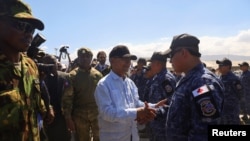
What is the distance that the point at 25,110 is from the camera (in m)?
2.75

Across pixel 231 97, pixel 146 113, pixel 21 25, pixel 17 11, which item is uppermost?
pixel 17 11

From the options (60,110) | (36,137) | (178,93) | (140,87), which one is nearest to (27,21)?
(36,137)

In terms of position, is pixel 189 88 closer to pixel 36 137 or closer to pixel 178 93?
pixel 178 93

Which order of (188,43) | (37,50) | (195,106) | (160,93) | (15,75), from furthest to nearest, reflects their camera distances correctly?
(160,93)
(37,50)
(188,43)
(195,106)
(15,75)

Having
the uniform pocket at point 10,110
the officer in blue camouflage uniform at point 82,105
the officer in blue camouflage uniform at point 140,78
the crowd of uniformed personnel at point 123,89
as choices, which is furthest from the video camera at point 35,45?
the officer in blue camouflage uniform at point 140,78

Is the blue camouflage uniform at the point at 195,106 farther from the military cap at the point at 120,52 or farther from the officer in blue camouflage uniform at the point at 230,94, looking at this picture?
the officer in blue camouflage uniform at the point at 230,94

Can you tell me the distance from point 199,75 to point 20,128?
6.01ft

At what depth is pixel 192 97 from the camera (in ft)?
10.2

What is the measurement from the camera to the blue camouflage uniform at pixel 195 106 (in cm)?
301

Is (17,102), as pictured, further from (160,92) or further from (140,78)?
(140,78)

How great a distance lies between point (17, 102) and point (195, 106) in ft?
5.49

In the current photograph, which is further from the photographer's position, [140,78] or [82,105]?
[140,78]

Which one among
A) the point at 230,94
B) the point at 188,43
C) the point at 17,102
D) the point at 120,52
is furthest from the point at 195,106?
the point at 230,94

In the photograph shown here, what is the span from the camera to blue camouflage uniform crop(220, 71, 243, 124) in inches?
330
